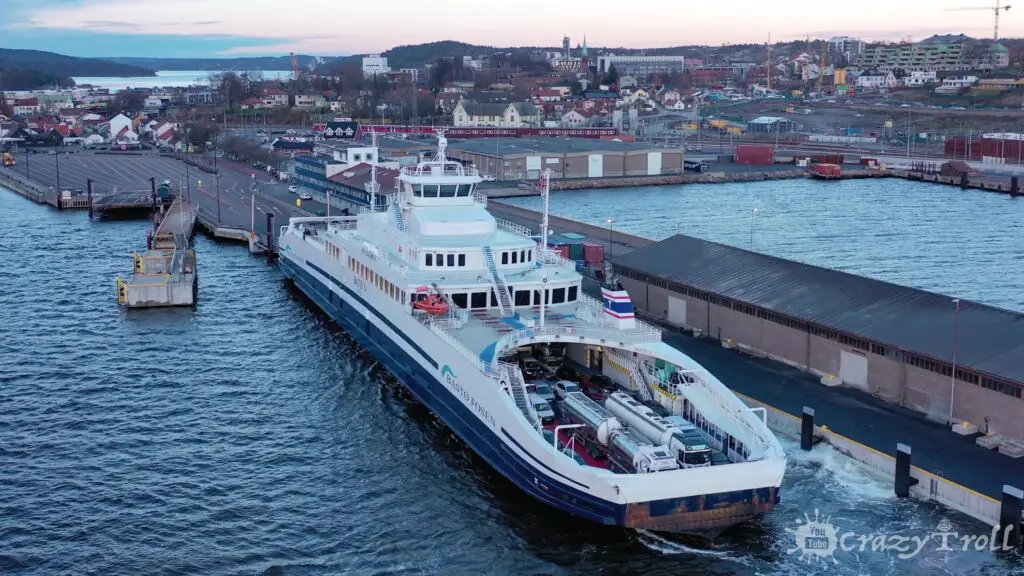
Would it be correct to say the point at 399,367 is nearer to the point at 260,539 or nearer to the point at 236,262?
the point at 260,539

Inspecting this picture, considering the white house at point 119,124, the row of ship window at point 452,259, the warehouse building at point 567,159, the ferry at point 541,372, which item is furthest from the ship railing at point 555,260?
the white house at point 119,124

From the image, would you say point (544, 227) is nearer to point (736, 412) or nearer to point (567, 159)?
point (736, 412)

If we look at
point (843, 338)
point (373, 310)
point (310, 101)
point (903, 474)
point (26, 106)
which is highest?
point (310, 101)

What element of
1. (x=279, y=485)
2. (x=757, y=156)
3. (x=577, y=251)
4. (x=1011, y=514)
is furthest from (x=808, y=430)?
(x=757, y=156)

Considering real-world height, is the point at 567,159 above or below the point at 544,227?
above

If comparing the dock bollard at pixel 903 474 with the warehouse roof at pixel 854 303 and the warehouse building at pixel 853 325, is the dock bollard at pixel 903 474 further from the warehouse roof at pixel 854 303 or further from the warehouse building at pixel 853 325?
the warehouse roof at pixel 854 303

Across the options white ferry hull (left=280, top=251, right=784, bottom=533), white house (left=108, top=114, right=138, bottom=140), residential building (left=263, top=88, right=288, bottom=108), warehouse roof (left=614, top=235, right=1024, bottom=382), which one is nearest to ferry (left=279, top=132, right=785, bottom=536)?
white ferry hull (left=280, top=251, right=784, bottom=533)
